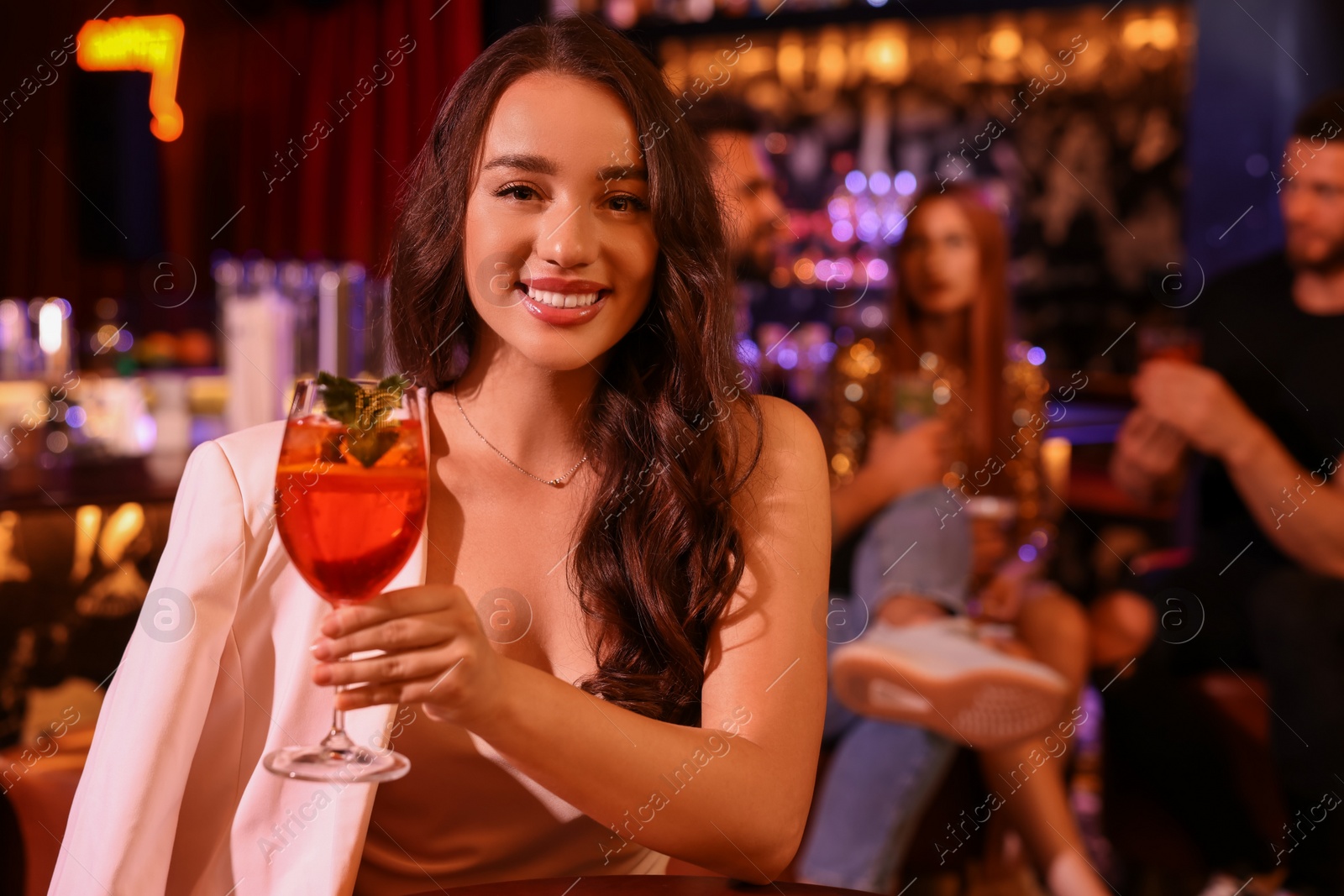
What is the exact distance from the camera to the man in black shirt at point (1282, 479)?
287 centimetres

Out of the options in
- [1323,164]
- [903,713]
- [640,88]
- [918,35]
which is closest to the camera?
[640,88]

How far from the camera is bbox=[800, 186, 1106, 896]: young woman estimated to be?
9.18ft

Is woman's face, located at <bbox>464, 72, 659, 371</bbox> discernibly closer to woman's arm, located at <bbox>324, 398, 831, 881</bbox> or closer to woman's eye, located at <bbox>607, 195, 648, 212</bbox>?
woman's eye, located at <bbox>607, 195, 648, 212</bbox>

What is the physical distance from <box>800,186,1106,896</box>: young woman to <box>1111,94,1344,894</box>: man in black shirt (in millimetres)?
318

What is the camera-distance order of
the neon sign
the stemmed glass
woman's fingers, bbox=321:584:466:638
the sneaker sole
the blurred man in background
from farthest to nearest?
the neon sign, the blurred man in background, the sneaker sole, the stemmed glass, woman's fingers, bbox=321:584:466:638

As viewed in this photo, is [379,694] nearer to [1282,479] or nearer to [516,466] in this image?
[516,466]

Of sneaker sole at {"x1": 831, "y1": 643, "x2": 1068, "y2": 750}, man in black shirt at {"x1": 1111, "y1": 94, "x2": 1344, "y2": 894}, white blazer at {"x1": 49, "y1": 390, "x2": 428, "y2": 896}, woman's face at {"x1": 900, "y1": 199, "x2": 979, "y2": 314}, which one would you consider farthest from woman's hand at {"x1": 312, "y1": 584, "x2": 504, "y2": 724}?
man in black shirt at {"x1": 1111, "y1": 94, "x2": 1344, "y2": 894}

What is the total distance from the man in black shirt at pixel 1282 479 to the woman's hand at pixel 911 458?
587 millimetres

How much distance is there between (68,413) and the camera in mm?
3105

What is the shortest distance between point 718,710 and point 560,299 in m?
0.47

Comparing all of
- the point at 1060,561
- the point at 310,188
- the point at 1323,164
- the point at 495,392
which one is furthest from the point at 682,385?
the point at 310,188

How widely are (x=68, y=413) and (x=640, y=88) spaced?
90.7 inches

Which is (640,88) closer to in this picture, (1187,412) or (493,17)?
(1187,412)

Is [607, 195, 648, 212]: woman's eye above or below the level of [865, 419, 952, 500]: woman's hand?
above
